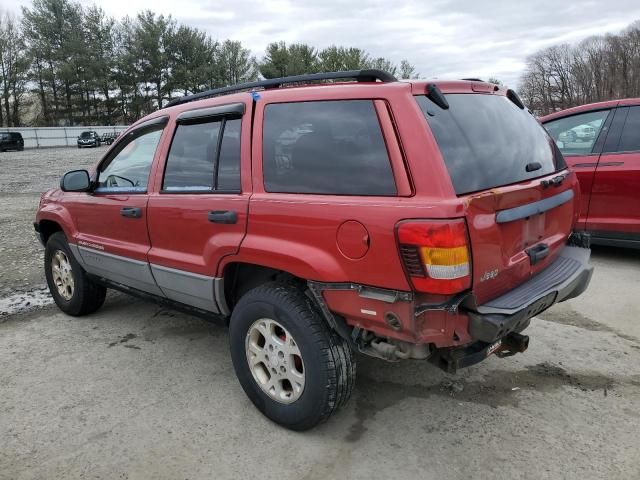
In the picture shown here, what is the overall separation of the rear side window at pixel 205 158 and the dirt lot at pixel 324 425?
131cm

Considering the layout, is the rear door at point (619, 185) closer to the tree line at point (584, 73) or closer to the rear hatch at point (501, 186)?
the rear hatch at point (501, 186)

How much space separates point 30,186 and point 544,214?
1525cm

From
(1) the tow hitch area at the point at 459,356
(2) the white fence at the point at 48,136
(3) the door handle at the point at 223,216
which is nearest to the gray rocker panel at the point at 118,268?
(3) the door handle at the point at 223,216

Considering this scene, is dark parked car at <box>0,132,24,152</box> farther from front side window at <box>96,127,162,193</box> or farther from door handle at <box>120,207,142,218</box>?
door handle at <box>120,207,142,218</box>

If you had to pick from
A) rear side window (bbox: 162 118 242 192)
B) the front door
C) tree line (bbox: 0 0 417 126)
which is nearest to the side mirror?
the front door

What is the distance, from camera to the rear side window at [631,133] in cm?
554

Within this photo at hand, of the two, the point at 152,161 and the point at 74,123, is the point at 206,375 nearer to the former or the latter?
the point at 152,161

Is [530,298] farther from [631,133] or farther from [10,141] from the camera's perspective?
[10,141]

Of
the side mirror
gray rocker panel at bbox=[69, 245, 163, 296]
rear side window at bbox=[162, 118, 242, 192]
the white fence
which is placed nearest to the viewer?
rear side window at bbox=[162, 118, 242, 192]

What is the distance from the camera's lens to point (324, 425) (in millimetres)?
2889

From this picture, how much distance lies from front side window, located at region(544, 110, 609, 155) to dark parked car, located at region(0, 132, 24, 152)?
37.9 m

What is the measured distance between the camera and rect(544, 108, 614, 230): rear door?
18.9 feet

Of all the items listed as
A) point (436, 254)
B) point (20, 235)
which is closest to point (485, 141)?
point (436, 254)

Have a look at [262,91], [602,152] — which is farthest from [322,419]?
[602,152]
